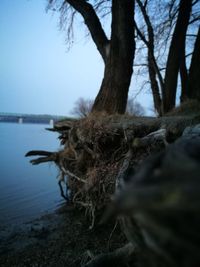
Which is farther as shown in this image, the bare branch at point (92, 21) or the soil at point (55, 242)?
the bare branch at point (92, 21)

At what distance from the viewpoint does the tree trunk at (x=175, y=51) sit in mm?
8555

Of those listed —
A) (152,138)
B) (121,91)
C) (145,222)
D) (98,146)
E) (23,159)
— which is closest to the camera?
(145,222)

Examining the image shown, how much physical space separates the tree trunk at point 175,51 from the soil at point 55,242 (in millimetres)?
5375

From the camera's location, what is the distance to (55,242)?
18.6ft

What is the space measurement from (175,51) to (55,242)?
298 inches

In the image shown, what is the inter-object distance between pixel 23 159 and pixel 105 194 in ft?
43.5

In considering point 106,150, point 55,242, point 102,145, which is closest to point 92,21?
point 102,145

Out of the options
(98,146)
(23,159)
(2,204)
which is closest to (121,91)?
(98,146)

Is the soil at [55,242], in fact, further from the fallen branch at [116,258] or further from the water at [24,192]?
the fallen branch at [116,258]

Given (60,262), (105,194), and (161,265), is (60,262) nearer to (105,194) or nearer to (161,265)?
(105,194)

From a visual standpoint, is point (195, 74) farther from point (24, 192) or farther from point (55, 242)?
point (24, 192)

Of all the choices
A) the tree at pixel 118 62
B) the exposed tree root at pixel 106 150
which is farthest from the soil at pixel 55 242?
the tree at pixel 118 62

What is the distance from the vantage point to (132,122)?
16.0 feet

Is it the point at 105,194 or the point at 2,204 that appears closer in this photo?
the point at 105,194
